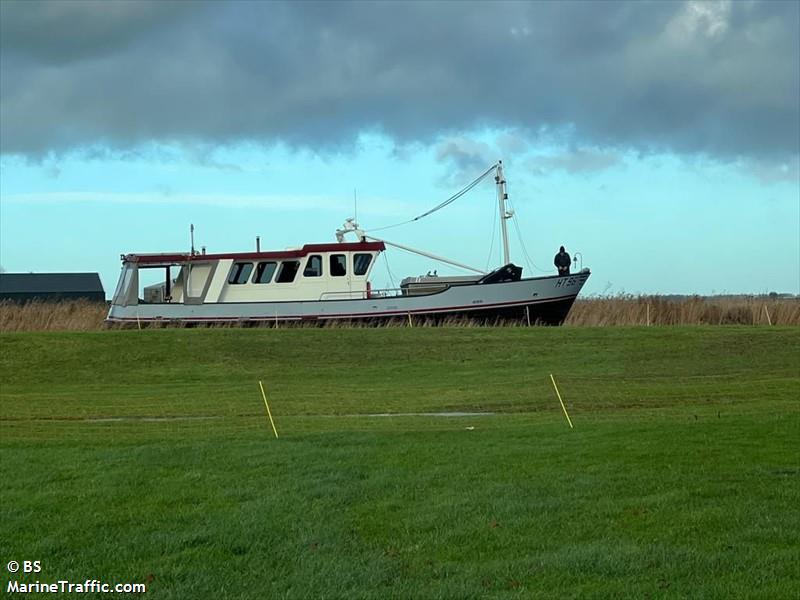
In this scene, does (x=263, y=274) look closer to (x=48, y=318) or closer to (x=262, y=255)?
(x=262, y=255)

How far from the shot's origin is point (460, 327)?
3281 centimetres

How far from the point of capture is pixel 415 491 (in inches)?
381

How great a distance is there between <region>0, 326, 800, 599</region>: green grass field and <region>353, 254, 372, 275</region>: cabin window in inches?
556

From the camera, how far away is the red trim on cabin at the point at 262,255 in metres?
36.0

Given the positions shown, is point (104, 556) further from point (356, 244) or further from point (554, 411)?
point (356, 244)

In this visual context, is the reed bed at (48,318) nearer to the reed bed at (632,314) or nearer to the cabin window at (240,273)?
the reed bed at (632,314)

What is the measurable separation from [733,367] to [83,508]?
19363 mm

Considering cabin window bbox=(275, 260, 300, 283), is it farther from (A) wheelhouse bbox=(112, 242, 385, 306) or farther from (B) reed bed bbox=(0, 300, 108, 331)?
(B) reed bed bbox=(0, 300, 108, 331)

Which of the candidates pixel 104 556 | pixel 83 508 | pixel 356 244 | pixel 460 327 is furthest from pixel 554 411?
pixel 356 244

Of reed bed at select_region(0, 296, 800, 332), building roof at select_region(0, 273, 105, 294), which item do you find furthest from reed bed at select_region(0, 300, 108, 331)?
building roof at select_region(0, 273, 105, 294)

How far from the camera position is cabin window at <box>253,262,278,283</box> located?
36625 millimetres

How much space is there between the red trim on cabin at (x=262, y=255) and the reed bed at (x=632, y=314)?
2.25m

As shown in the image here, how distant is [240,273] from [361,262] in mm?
4248

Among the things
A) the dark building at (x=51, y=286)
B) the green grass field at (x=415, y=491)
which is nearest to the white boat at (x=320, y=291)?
the green grass field at (x=415, y=491)
